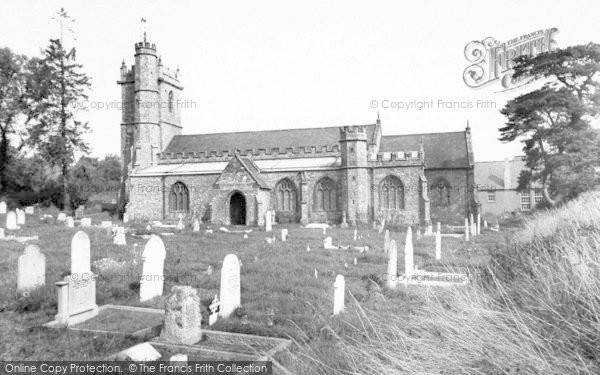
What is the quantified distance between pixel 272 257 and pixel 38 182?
112 feet

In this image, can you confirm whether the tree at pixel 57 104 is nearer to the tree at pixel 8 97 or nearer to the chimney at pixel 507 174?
the tree at pixel 8 97

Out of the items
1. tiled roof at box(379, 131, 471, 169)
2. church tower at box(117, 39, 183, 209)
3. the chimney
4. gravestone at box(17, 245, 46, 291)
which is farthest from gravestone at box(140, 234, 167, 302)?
the chimney

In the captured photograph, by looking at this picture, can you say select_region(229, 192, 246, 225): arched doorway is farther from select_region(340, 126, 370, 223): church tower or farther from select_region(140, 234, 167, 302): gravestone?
select_region(140, 234, 167, 302): gravestone

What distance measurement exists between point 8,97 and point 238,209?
22769 millimetres

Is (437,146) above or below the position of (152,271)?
above

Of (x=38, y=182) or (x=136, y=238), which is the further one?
(x=38, y=182)

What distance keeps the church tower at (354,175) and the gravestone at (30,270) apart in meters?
24.1

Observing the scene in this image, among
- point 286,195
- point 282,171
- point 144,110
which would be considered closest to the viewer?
point 282,171

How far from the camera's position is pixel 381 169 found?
33.7 m

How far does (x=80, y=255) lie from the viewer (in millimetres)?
9000

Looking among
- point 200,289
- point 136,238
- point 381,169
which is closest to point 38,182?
point 136,238

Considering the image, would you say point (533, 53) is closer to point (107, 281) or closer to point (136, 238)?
point (136, 238)

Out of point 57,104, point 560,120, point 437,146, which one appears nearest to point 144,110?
point 57,104

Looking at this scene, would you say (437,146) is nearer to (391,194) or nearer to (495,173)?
(391,194)
